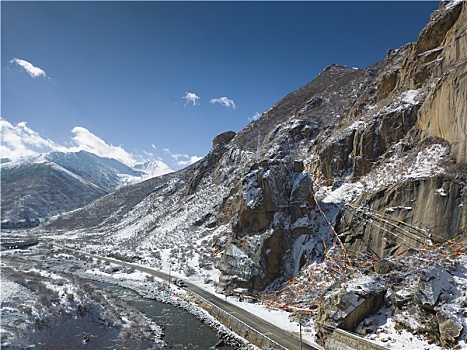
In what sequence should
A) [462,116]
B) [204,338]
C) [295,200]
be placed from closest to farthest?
[462,116] < [204,338] < [295,200]

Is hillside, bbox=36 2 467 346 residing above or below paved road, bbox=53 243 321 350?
above

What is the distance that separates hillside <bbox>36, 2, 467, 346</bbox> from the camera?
17984mm

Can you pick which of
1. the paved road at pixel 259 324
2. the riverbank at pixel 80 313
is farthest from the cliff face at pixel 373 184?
the riverbank at pixel 80 313

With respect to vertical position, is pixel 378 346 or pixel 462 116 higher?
pixel 462 116

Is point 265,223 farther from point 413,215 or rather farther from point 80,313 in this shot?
point 80,313

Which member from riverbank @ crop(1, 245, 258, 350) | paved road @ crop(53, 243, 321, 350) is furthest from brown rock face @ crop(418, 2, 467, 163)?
riverbank @ crop(1, 245, 258, 350)

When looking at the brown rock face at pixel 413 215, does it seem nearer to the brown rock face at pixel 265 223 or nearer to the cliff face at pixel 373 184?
the cliff face at pixel 373 184

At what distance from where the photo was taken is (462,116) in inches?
877

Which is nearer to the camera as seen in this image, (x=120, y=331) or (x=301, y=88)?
(x=120, y=331)

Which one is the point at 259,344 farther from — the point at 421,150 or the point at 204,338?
the point at 421,150

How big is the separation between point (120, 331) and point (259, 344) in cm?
1165

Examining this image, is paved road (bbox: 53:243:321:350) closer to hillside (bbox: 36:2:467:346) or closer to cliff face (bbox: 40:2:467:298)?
hillside (bbox: 36:2:467:346)

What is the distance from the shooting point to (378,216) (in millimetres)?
25062

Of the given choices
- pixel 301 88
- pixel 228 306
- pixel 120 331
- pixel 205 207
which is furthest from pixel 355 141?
pixel 301 88
